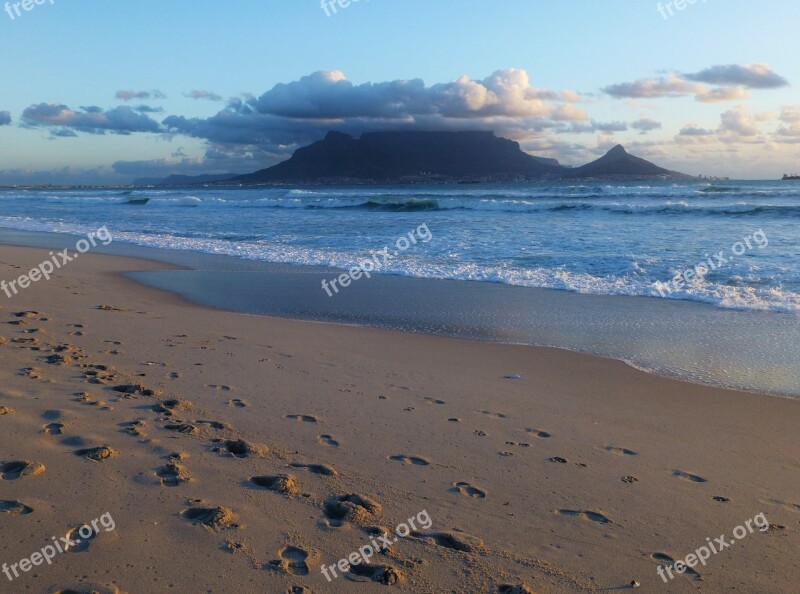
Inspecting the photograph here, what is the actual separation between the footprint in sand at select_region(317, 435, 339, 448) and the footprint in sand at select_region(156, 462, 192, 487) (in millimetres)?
954

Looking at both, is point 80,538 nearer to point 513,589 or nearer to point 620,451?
point 513,589

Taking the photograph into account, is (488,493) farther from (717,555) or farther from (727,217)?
(727,217)

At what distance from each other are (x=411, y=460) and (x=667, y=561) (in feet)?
5.16

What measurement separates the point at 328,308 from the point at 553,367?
14.0 ft

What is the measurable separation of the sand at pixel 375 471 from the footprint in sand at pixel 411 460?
0.06 feet

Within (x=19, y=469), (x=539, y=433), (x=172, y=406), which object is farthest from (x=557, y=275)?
(x=19, y=469)

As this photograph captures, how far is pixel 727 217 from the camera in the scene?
2772cm

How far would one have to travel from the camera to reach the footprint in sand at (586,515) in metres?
3.37

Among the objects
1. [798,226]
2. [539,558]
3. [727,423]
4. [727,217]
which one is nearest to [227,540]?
[539,558]

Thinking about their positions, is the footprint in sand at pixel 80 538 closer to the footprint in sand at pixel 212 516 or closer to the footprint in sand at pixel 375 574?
the footprint in sand at pixel 212 516

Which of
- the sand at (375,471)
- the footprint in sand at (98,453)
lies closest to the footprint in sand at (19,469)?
the sand at (375,471)

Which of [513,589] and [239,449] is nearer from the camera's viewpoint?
[513,589]

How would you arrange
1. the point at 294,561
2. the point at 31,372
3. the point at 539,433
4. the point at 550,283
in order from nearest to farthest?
the point at 294,561, the point at 539,433, the point at 31,372, the point at 550,283

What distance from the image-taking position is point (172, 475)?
11.6 feet
